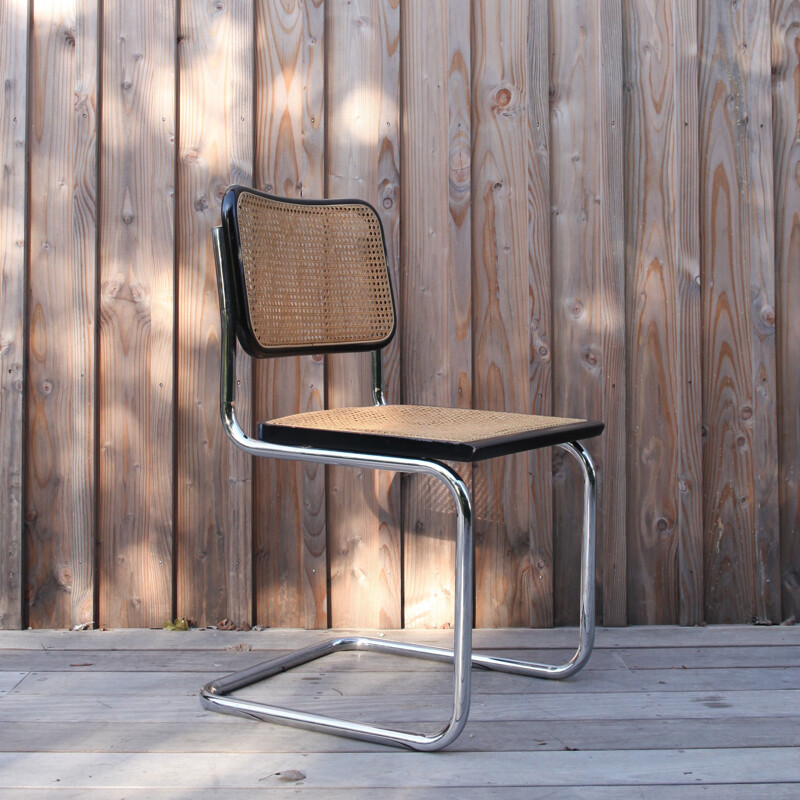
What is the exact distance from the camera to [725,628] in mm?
1955

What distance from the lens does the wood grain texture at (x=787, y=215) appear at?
6.46ft

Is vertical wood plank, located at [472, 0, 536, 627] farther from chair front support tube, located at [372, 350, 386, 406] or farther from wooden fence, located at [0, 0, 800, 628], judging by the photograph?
chair front support tube, located at [372, 350, 386, 406]

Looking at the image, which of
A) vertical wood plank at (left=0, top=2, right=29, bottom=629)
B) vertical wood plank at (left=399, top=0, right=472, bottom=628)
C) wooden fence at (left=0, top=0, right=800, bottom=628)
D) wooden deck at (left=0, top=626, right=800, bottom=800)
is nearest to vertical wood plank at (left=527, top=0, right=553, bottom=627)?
wooden fence at (left=0, top=0, right=800, bottom=628)

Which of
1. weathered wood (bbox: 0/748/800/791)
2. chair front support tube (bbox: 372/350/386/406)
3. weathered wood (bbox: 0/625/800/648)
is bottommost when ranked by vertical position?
weathered wood (bbox: 0/625/800/648)

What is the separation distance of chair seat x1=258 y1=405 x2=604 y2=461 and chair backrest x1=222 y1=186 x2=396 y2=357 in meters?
0.15

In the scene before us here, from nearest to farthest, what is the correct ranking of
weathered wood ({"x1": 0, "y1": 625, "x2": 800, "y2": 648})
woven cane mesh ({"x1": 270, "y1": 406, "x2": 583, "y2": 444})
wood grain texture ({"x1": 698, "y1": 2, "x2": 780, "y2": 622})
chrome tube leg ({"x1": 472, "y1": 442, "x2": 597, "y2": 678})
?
woven cane mesh ({"x1": 270, "y1": 406, "x2": 583, "y2": 444}) → chrome tube leg ({"x1": 472, "y1": 442, "x2": 597, "y2": 678}) → weathered wood ({"x1": 0, "y1": 625, "x2": 800, "y2": 648}) → wood grain texture ({"x1": 698, "y1": 2, "x2": 780, "y2": 622})

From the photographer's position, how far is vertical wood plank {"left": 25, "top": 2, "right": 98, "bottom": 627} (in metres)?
1.94

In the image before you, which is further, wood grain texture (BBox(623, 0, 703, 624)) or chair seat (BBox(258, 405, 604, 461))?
wood grain texture (BBox(623, 0, 703, 624))

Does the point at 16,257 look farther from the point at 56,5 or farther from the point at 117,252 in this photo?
the point at 56,5

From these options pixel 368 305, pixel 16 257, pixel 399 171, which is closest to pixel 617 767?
pixel 368 305

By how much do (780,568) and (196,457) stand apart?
4.26 feet

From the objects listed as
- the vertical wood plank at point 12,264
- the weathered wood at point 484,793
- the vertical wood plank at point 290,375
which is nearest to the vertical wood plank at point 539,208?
the vertical wood plank at point 290,375

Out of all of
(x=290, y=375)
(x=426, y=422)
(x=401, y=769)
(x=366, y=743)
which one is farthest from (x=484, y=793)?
(x=290, y=375)

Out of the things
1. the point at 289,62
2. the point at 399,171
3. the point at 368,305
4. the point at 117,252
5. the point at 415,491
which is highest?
the point at 289,62
